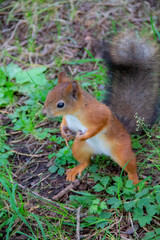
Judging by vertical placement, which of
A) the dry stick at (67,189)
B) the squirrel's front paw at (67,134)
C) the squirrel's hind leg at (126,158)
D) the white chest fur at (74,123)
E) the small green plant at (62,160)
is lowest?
the dry stick at (67,189)

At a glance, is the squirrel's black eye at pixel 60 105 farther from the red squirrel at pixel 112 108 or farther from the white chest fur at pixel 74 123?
the white chest fur at pixel 74 123

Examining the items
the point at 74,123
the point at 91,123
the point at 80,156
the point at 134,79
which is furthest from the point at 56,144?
the point at 134,79

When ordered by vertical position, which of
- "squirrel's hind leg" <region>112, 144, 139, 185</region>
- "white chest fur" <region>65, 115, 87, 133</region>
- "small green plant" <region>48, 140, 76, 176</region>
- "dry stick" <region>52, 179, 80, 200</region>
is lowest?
"dry stick" <region>52, 179, 80, 200</region>

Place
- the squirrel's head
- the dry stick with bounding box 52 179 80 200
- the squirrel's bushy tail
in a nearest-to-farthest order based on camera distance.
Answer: the squirrel's head, the dry stick with bounding box 52 179 80 200, the squirrel's bushy tail

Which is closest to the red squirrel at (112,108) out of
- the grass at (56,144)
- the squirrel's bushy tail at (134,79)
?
the squirrel's bushy tail at (134,79)

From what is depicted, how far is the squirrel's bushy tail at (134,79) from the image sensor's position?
2018 millimetres

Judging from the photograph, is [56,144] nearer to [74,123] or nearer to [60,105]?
[74,123]

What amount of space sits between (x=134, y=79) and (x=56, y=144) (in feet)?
2.49

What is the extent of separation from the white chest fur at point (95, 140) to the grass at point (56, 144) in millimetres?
180

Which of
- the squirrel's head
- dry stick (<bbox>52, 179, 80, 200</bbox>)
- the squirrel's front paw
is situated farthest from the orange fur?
dry stick (<bbox>52, 179, 80, 200</bbox>)

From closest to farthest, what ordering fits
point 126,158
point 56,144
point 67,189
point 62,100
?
point 62,100, point 126,158, point 67,189, point 56,144

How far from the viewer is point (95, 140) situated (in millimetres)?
1866

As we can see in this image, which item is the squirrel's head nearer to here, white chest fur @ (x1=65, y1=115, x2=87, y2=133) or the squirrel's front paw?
white chest fur @ (x1=65, y1=115, x2=87, y2=133)

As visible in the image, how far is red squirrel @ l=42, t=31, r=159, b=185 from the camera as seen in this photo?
172 centimetres
